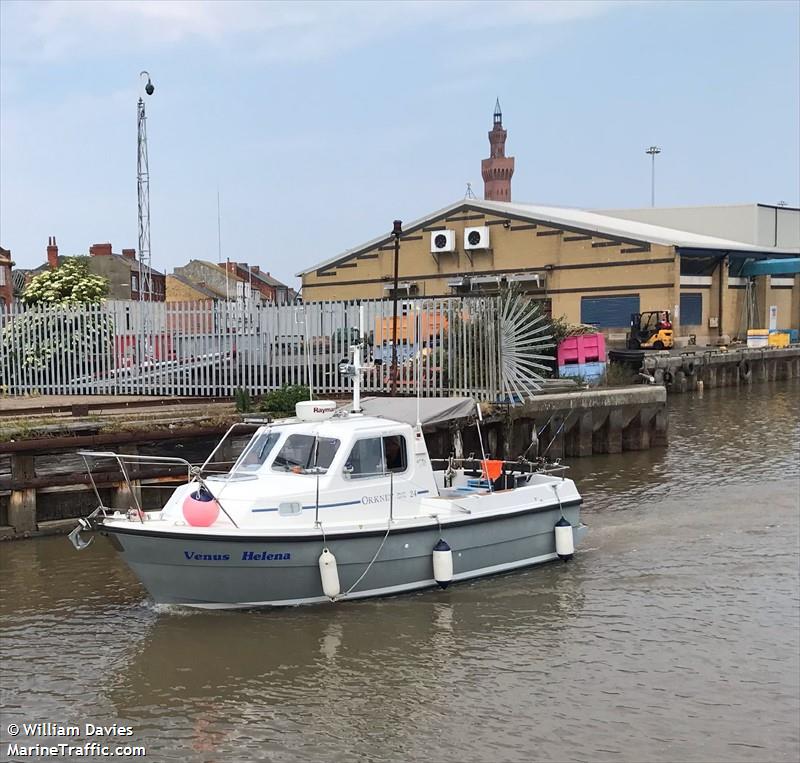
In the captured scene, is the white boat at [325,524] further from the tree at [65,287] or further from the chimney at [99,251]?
the chimney at [99,251]

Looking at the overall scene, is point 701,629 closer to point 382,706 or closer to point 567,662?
point 567,662

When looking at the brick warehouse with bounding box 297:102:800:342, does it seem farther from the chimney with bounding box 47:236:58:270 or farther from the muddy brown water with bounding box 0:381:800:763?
the muddy brown water with bounding box 0:381:800:763

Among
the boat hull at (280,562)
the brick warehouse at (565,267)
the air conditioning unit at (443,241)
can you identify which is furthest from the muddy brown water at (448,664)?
the air conditioning unit at (443,241)

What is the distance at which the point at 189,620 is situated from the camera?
11406 mm

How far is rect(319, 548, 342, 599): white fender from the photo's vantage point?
11.5 m

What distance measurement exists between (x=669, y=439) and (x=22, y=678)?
21.1 metres

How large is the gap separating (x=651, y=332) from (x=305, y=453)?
1376 inches

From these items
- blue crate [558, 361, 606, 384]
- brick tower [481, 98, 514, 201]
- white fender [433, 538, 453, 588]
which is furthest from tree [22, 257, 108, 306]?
brick tower [481, 98, 514, 201]

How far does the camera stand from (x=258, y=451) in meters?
12.4

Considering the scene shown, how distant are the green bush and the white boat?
5424mm

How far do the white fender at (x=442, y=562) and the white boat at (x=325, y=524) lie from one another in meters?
0.02

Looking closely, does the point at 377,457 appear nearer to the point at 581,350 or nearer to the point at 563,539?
the point at 563,539

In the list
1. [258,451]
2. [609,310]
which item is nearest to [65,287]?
[609,310]

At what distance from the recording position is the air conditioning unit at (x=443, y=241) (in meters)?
50.8
